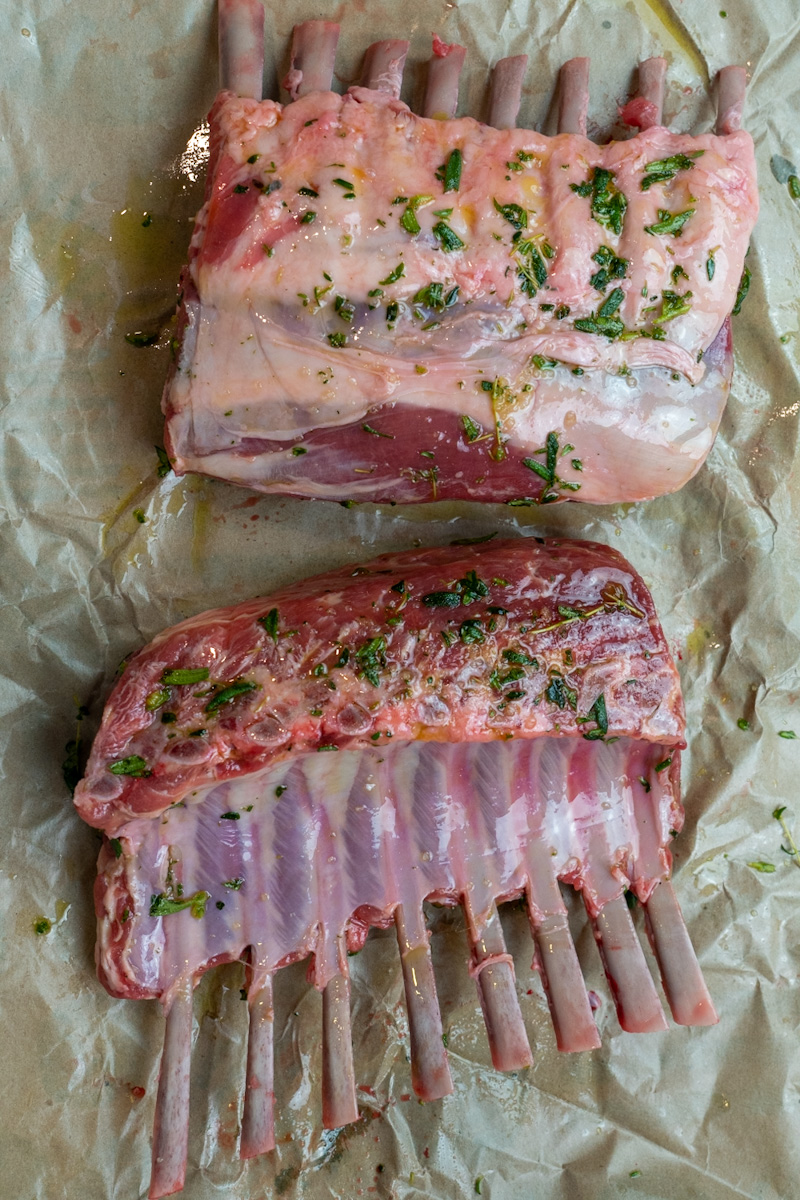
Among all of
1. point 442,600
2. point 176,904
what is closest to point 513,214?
point 442,600

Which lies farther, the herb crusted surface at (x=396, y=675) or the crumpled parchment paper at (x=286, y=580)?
the crumpled parchment paper at (x=286, y=580)

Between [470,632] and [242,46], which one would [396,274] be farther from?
[470,632]

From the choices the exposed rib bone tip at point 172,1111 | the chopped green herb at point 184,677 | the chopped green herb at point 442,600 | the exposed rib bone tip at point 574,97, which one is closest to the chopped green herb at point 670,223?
the exposed rib bone tip at point 574,97

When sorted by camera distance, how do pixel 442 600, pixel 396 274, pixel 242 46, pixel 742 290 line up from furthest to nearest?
pixel 742 290, pixel 242 46, pixel 442 600, pixel 396 274

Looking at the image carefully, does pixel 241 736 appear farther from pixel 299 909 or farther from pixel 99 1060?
pixel 99 1060

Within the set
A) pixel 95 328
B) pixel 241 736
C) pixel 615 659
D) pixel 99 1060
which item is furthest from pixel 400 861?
pixel 95 328

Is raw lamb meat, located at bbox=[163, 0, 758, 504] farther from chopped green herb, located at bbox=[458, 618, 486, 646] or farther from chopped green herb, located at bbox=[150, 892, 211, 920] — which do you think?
chopped green herb, located at bbox=[150, 892, 211, 920]

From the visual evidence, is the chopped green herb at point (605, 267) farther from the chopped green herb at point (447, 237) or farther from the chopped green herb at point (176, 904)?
the chopped green herb at point (176, 904)
